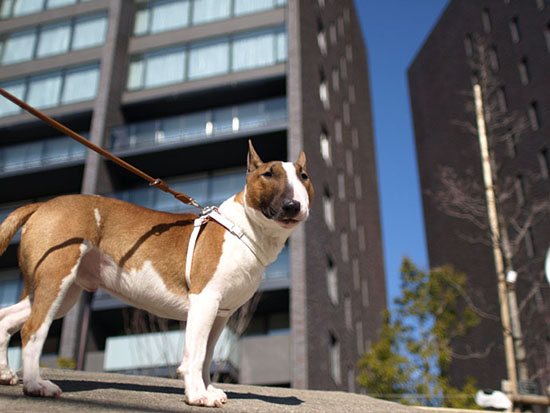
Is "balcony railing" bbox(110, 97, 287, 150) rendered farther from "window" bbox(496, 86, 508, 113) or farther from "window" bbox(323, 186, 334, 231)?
"window" bbox(496, 86, 508, 113)

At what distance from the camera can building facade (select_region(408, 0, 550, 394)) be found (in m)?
27.8

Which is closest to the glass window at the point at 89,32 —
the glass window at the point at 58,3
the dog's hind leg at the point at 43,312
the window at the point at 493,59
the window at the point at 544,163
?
the glass window at the point at 58,3

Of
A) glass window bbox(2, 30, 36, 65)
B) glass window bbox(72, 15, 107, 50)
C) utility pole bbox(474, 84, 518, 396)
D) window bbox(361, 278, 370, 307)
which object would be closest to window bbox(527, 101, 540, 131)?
window bbox(361, 278, 370, 307)

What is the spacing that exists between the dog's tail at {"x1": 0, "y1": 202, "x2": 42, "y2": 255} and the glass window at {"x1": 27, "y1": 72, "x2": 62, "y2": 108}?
2661cm

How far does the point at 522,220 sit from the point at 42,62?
2654 centimetres

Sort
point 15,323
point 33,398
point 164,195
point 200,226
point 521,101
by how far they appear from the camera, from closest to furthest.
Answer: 1. point 33,398
2. point 15,323
3. point 200,226
4. point 164,195
5. point 521,101

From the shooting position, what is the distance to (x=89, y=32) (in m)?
30.9

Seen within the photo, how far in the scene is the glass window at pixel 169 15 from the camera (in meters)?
30.0

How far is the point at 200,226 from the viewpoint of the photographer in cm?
533

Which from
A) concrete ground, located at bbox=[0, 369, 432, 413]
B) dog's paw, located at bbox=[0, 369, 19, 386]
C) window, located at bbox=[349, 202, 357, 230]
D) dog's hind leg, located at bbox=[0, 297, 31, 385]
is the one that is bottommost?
concrete ground, located at bbox=[0, 369, 432, 413]

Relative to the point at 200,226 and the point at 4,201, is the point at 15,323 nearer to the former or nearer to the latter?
the point at 200,226

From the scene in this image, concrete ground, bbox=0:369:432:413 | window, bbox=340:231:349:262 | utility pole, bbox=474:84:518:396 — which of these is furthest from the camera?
window, bbox=340:231:349:262

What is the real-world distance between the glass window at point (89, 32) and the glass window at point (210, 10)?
500cm

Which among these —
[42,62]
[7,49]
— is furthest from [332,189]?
[7,49]
